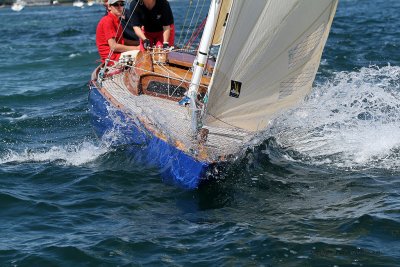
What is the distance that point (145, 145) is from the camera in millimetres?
9375

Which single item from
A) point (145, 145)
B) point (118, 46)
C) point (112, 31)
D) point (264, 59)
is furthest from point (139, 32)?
point (264, 59)

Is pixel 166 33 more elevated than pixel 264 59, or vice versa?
pixel 264 59

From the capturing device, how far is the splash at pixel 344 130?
32.0 ft

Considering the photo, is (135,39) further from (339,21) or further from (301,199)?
(339,21)

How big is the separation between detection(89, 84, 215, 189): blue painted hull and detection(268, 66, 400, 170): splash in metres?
1.55

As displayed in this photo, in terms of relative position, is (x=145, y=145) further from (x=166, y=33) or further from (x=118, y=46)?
(x=166, y=33)

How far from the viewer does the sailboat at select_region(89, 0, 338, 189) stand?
8.02 metres

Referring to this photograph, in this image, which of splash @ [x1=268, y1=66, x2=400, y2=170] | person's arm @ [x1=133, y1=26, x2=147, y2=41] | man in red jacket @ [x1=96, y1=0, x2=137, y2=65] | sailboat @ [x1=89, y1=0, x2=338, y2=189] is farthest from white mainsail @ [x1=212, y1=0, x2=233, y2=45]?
man in red jacket @ [x1=96, y1=0, x2=137, y2=65]

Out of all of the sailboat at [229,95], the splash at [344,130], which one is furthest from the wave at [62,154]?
the splash at [344,130]

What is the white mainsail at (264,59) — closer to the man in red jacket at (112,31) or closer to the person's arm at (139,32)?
the person's arm at (139,32)

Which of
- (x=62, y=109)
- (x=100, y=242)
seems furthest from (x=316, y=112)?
(x=62, y=109)

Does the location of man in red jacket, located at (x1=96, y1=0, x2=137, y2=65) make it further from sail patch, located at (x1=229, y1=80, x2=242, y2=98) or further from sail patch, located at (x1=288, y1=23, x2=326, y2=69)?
sail patch, located at (x1=229, y1=80, x2=242, y2=98)

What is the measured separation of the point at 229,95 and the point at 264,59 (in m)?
0.65

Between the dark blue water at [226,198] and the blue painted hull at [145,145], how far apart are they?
18 cm
